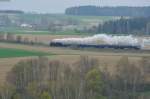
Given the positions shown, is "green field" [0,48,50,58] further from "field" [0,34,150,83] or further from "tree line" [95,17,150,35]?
"tree line" [95,17,150,35]

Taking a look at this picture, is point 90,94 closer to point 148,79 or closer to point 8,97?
point 8,97

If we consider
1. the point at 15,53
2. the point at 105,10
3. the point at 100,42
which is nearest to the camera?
the point at 15,53

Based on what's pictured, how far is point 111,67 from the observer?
64.8ft

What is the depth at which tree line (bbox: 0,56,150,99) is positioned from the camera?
47.0 ft

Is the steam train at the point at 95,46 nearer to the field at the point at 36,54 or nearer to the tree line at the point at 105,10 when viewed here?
the field at the point at 36,54

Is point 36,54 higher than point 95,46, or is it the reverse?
point 36,54

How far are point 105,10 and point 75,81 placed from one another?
52.0 metres

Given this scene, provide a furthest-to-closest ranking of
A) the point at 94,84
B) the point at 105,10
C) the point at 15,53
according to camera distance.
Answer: the point at 105,10 < the point at 15,53 < the point at 94,84

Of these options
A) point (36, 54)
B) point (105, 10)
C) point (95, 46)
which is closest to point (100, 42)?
point (95, 46)

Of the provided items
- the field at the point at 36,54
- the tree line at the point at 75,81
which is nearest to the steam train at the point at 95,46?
the field at the point at 36,54

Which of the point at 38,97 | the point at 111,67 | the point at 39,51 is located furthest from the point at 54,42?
the point at 38,97

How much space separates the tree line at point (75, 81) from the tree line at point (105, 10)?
139 ft

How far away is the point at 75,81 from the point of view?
15.5 m

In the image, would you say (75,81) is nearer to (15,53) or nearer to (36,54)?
(36,54)
